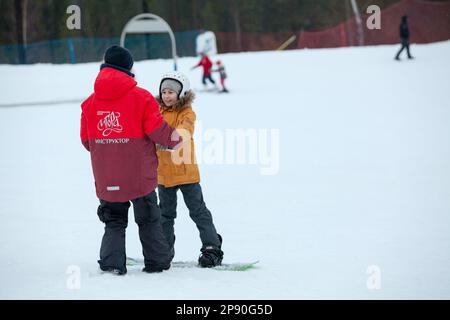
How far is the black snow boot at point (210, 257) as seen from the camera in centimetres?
456

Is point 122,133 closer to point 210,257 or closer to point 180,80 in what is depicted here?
point 180,80

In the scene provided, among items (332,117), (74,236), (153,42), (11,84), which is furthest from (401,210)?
(153,42)

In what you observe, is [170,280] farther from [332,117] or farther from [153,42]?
[153,42]

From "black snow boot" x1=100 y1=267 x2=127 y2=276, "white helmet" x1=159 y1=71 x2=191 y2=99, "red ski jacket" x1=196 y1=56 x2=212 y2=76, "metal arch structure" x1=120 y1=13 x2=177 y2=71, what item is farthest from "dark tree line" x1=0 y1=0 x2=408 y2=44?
"black snow boot" x1=100 y1=267 x2=127 y2=276

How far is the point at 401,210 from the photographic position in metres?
6.48

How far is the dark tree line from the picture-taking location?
1367 inches

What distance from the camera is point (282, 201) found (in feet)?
23.1

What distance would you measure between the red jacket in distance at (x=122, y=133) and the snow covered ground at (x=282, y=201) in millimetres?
586

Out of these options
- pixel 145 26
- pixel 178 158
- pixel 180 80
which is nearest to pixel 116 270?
pixel 178 158

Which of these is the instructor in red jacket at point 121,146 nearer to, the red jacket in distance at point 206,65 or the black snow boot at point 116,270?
the black snow boot at point 116,270

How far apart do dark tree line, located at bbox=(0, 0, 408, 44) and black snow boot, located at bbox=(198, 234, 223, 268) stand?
84.3 feet

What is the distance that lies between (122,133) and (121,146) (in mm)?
82
